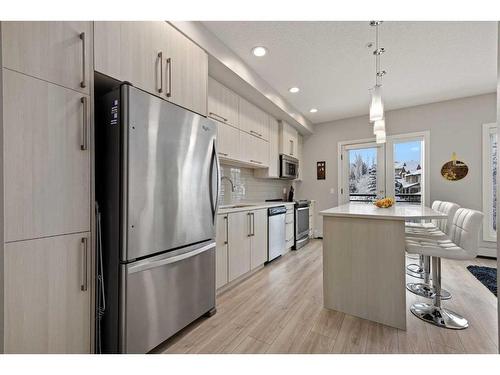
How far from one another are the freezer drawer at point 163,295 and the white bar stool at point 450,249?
1699 millimetres

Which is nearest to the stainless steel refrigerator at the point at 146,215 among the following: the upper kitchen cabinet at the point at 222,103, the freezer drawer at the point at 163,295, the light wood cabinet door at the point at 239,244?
the freezer drawer at the point at 163,295

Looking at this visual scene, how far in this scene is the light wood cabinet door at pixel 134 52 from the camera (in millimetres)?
1393

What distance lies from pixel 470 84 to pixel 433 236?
2690 mm

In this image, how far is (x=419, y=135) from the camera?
168 inches

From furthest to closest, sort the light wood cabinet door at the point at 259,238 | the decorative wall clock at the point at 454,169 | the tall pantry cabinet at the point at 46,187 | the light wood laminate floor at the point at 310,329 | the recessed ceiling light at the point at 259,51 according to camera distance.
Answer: the decorative wall clock at the point at 454,169, the light wood cabinet door at the point at 259,238, the recessed ceiling light at the point at 259,51, the light wood laminate floor at the point at 310,329, the tall pantry cabinet at the point at 46,187

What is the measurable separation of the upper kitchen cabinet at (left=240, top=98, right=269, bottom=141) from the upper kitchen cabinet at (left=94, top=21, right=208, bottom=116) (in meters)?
1.23

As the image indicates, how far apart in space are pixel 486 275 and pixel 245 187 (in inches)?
131

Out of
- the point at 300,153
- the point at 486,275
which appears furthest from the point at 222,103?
the point at 486,275

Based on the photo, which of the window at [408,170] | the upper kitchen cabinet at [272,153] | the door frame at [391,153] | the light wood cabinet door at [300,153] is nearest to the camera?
the upper kitchen cabinet at [272,153]

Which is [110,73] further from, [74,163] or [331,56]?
[331,56]

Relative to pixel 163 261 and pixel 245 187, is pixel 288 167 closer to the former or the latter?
pixel 245 187

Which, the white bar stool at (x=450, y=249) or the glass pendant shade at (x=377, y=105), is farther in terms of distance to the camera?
the glass pendant shade at (x=377, y=105)

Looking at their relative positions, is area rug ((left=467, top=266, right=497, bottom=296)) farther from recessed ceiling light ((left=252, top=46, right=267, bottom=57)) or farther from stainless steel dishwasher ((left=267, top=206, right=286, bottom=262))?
recessed ceiling light ((left=252, top=46, right=267, bottom=57))

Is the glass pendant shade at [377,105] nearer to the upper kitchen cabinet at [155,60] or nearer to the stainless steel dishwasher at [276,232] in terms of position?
the upper kitchen cabinet at [155,60]
